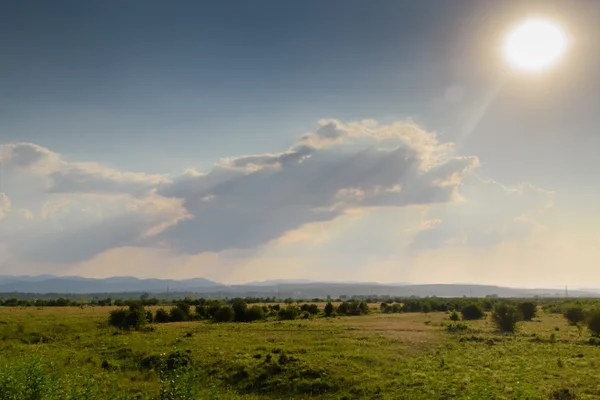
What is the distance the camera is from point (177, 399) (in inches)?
830

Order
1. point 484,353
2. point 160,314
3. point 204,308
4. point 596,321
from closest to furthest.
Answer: point 484,353 → point 596,321 → point 160,314 → point 204,308

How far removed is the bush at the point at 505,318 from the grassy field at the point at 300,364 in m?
1.81

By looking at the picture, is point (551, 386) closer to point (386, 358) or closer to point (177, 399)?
point (386, 358)

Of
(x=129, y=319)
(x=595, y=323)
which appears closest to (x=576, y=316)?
(x=595, y=323)

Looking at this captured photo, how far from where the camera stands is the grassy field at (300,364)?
31938 millimetres

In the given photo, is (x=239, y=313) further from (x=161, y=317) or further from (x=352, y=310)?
(x=352, y=310)

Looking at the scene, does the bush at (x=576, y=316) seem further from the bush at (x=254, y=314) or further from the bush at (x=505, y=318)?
the bush at (x=254, y=314)

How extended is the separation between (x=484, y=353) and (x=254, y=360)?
2298cm

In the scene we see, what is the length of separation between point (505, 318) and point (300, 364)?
40.7 metres

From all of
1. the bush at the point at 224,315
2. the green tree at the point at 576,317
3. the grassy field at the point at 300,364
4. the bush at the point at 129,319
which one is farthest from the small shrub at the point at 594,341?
the bush at the point at 129,319

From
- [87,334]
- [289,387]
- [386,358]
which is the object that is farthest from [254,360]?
[87,334]

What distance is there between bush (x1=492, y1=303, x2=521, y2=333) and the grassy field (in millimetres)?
1812

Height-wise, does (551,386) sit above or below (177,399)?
below

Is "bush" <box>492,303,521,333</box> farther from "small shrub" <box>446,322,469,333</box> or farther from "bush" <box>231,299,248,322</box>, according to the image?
"bush" <box>231,299,248,322</box>
